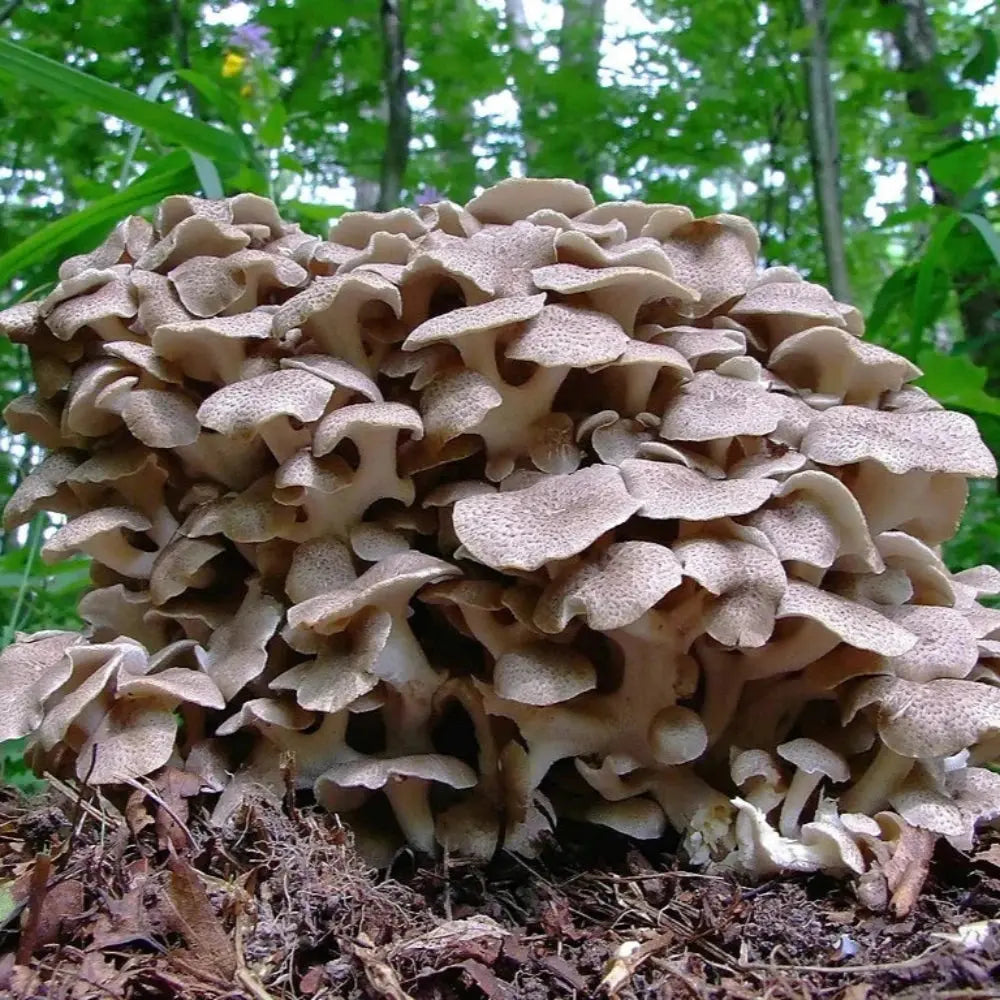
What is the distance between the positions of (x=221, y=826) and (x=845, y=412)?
2107mm

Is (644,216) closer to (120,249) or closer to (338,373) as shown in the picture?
(338,373)

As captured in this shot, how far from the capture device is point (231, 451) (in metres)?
2.90

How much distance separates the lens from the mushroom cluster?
243 centimetres

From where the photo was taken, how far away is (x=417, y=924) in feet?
7.30

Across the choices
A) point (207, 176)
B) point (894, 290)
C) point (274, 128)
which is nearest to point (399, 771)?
point (207, 176)

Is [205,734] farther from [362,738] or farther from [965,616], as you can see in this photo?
[965,616]

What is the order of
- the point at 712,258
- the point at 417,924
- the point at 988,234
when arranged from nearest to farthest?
Result: the point at 417,924 < the point at 712,258 < the point at 988,234

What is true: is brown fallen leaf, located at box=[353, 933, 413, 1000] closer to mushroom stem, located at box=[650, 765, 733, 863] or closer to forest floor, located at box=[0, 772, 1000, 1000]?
forest floor, located at box=[0, 772, 1000, 1000]

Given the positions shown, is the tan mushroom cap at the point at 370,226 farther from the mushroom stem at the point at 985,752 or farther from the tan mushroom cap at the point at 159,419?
the mushroom stem at the point at 985,752

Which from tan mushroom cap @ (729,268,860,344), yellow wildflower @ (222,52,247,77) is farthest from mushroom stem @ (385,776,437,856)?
yellow wildflower @ (222,52,247,77)

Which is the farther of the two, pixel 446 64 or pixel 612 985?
pixel 446 64

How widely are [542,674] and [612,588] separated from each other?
1.13ft

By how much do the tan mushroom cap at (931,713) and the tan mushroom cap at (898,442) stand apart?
588 mm

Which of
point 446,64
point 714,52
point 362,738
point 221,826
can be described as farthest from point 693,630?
point 714,52
